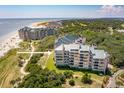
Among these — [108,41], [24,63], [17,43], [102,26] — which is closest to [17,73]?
[24,63]

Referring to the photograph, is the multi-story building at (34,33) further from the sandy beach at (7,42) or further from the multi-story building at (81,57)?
the multi-story building at (81,57)

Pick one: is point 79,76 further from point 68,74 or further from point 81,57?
point 81,57

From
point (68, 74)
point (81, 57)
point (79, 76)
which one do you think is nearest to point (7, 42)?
point (81, 57)

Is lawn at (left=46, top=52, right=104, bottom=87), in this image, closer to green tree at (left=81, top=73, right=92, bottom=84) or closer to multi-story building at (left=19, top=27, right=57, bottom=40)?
green tree at (left=81, top=73, right=92, bottom=84)

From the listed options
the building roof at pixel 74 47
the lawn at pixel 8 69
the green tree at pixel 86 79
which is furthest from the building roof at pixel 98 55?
the lawn at pixel 8 69

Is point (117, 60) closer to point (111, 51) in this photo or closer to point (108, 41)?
point (111, 51)
